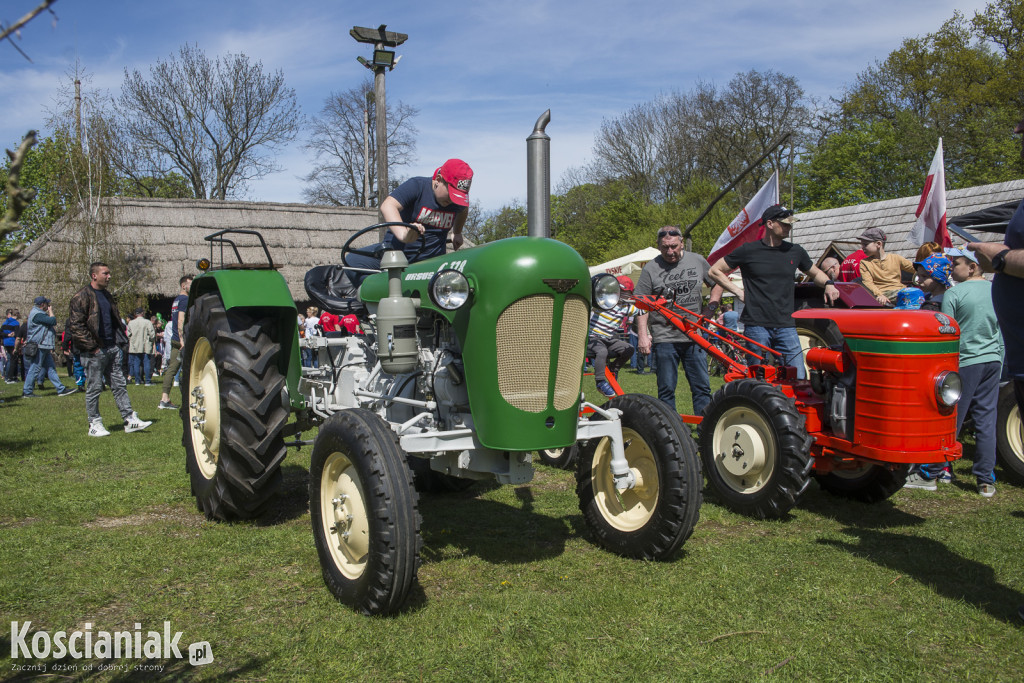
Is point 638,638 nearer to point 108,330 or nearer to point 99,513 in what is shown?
point 99,513

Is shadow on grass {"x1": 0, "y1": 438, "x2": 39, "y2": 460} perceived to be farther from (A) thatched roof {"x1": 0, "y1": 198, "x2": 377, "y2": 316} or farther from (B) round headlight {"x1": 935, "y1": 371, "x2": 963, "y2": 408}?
(A) thatched roof {"x1": 0, "y1": 198, "x2": 377, "y2": 316}

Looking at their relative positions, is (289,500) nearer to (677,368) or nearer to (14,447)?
(677,368)

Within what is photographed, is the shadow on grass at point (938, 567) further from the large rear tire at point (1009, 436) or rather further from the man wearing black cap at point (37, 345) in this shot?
the man wearing black cap at point (37, 345)

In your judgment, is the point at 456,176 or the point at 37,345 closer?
the point at 456,176

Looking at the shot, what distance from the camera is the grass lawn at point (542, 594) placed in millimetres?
2623

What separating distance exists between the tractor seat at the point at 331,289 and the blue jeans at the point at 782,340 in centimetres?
308

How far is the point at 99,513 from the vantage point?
4645 mm

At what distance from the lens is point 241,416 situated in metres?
3.96

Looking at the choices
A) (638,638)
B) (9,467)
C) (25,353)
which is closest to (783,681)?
(638,638)

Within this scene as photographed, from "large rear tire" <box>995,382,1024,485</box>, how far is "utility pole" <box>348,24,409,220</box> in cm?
812

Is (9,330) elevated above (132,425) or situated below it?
above

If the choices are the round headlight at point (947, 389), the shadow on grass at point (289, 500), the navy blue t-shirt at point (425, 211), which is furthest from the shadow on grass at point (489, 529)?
the round headlight at point (947, 389)

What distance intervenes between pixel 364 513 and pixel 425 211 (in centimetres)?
196

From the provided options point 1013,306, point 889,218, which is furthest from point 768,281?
point 889,218
